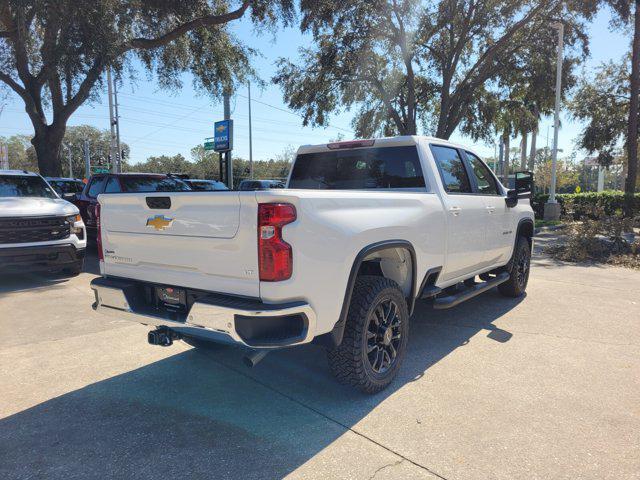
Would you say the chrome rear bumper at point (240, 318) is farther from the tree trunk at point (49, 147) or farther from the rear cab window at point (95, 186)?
the tree trunk at point (49, 147)

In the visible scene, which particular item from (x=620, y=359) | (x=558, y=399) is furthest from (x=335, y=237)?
(x=620, y=359)

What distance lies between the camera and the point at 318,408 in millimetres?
3350

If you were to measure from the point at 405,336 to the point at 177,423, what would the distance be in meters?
Result: 1.86

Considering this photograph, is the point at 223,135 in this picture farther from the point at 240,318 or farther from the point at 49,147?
the point at 240,318

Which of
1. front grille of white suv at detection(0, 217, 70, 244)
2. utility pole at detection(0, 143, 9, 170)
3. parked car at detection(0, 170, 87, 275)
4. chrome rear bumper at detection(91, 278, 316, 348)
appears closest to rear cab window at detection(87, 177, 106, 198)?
parked car at detection(0, 170, 87, 275)

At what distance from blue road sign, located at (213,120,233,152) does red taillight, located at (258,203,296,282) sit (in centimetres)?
1447

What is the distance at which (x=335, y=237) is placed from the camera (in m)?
2.96

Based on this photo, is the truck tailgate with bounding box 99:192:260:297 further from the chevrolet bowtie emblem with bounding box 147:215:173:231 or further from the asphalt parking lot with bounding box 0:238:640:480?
the asphalt parking lot with bounding box 0:238:640:480

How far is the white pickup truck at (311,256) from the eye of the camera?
2750 millimetres

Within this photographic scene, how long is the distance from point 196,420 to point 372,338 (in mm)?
1393

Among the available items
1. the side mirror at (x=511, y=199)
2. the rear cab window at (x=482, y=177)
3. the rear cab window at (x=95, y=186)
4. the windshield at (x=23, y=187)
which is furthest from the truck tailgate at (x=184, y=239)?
the rear cab window at (x=95, y=186)

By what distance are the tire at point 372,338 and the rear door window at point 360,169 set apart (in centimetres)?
131

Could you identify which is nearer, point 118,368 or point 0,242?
point 118,368

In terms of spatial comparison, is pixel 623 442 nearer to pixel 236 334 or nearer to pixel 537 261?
pixel 236 334
